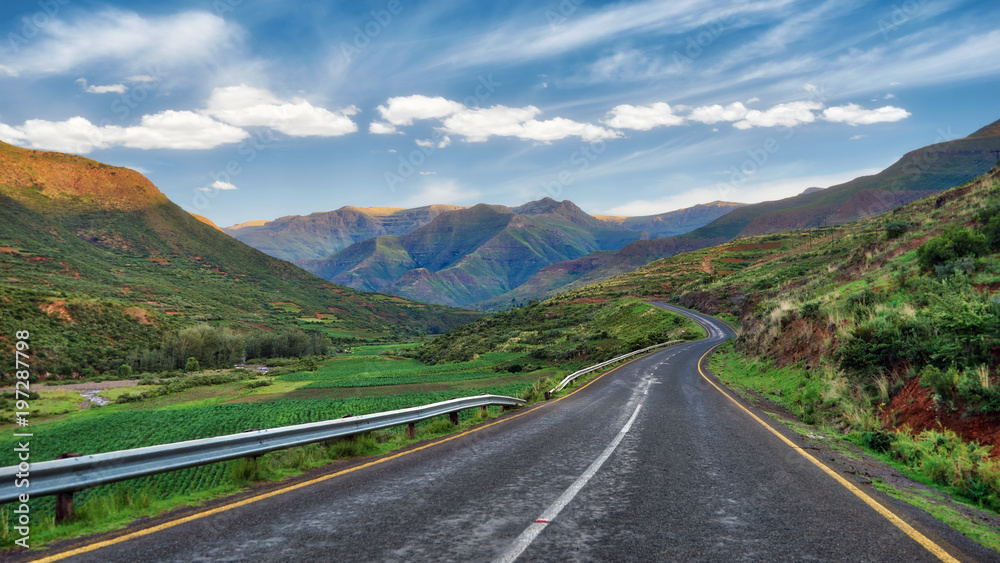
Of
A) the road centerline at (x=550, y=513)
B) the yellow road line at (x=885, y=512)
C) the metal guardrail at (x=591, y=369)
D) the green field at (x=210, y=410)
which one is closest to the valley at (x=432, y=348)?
the green field at (x=210, y=410)

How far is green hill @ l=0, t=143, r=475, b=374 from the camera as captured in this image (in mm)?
67562

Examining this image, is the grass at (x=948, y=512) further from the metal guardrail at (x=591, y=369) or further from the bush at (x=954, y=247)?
the metal guardrail at (x=591, y=369)

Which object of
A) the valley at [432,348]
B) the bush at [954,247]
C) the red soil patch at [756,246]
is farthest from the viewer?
the red soil patch at [756,246]

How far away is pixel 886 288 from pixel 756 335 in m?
12.5

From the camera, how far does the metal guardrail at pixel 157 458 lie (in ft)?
14.6

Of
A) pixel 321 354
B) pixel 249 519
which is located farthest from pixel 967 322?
pixel 321 354

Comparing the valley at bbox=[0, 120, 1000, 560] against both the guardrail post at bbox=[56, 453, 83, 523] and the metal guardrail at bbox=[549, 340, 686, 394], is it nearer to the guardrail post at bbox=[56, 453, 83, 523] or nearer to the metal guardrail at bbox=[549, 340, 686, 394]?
the guardrail post at bbox=[56, 453, 83, 523]

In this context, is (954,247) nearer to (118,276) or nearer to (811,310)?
(811,310)

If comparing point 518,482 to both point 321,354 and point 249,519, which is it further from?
point 321,354

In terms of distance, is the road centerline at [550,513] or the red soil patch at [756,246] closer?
Answer: the road centerline at [550,513]

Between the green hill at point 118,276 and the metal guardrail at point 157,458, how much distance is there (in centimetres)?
7505

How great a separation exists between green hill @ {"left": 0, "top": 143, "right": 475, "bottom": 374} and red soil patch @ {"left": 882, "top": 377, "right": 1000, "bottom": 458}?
83.2m

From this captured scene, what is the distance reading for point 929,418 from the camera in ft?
27.7

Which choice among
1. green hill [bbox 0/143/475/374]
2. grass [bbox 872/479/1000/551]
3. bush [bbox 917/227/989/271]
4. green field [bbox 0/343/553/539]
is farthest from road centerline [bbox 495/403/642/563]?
green hill [bbox 0/143/475/374]
